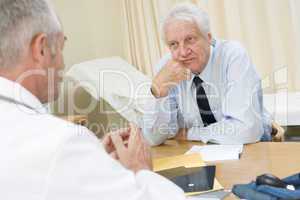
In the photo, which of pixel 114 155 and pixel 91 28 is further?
pixel 91 28

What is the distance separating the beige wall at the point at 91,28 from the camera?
312cm

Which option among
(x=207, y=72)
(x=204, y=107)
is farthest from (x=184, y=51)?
(x=204, y=107)

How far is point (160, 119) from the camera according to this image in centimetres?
189

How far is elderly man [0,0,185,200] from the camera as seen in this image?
2.10ft

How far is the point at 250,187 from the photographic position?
104 centimetres

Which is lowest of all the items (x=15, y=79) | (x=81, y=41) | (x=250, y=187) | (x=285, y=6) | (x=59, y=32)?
(x=250, y=187)

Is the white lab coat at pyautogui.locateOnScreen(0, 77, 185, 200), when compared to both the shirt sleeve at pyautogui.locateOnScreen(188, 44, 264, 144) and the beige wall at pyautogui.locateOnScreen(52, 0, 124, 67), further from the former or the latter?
the beige wall at pyautogui.locateOnScreen(52, 0, 124, 67)

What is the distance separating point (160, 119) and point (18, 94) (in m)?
1.15

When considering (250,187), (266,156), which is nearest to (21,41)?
(250,187)

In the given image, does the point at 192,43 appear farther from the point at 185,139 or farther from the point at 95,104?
the point at 95,104

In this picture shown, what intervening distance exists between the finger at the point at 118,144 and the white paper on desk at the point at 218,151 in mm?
411

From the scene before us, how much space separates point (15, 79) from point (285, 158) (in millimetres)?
965

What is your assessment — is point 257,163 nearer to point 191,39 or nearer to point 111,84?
point 191,39

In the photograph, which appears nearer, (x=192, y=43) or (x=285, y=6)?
(x=192, y=43)
